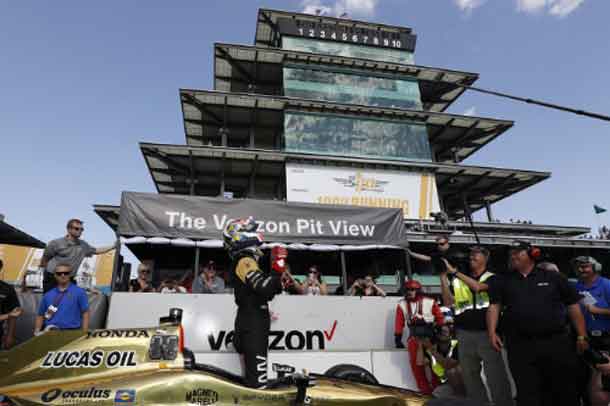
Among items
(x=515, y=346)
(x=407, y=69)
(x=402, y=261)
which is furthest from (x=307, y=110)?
(x=515, y=346)

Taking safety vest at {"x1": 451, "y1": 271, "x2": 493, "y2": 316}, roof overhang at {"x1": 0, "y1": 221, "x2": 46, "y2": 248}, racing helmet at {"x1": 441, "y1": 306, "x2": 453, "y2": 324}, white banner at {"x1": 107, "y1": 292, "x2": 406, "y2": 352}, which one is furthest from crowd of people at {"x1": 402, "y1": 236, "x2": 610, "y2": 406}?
roof overhang at {"x1": 0, "y1": 221, "x2": 46, "y2": 248}

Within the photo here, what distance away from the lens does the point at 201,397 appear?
2.75 m

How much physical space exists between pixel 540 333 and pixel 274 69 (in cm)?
2997

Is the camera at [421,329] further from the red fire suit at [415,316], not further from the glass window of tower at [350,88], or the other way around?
the glass window of tower at [350,88]

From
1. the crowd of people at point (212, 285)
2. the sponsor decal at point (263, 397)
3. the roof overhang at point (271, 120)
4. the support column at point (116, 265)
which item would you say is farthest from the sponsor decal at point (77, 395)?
the roof overhang at point (271, 120)

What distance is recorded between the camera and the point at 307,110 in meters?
27.9

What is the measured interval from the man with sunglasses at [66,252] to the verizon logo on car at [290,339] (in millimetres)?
2480

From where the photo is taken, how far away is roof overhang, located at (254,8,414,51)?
1232 inches

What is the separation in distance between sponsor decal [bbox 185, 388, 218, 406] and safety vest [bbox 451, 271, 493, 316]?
11.2ft

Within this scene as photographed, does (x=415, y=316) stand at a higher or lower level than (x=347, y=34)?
lower

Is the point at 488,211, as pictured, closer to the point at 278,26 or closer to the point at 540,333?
the point at 278,26

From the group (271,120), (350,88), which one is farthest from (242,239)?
(350,88)

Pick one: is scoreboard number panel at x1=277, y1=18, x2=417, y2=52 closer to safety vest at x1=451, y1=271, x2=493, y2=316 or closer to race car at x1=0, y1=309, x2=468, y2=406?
safety vest at x1=451, y1=271, x2=493, y2=316

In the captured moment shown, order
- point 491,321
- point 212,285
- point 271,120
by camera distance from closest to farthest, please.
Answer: point 491,321, point 212,285, point 271,120
